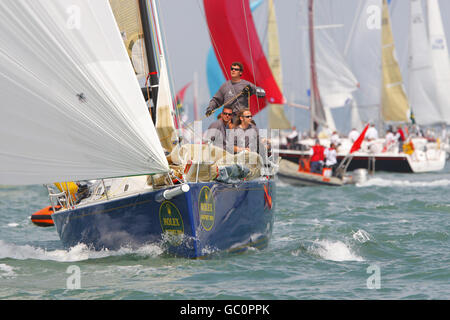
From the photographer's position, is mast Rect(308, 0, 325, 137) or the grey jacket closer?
the grey jacket

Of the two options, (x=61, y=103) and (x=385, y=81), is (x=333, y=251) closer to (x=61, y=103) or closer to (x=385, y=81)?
(x=61, y=103)

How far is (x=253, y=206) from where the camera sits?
364 inches

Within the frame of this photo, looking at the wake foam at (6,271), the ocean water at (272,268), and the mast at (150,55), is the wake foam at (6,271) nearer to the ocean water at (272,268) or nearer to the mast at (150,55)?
the ocean water at (272,268)

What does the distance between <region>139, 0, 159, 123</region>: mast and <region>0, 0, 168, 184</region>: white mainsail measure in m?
2.55

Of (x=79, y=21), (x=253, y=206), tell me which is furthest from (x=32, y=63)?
(x=253, y=206)

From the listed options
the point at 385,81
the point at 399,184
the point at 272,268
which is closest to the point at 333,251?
the point at 272,268

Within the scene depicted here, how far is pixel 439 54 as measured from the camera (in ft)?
149

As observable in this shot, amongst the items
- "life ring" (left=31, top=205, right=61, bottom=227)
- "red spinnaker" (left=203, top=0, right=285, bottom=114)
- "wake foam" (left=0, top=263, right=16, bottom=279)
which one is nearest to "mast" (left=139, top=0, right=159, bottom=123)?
"red spinnaker" (left=203, top=0, right=285, bottom=114)

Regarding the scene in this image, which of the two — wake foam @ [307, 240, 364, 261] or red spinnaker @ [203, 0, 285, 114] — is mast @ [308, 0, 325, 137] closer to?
red spinnaker @ [203, 0, 285, 114]

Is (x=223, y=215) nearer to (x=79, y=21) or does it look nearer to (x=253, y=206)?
(x=253, y=206)

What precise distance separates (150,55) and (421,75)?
120 feet

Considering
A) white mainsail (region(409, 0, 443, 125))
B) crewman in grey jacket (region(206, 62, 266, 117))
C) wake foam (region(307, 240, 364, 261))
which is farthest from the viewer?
white mainsail (region(409, 0, 443, 125))

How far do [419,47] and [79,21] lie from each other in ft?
129

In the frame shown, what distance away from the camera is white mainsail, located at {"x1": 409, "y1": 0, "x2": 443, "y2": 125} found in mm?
43938
